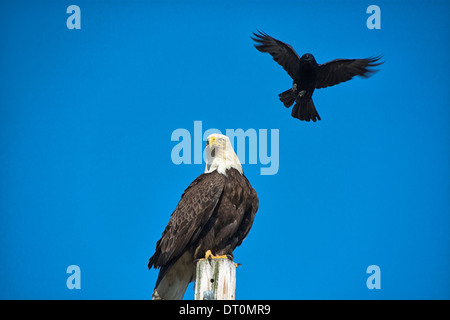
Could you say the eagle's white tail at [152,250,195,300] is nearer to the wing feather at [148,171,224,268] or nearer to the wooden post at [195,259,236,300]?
the wing feather at [148,171,224,268]

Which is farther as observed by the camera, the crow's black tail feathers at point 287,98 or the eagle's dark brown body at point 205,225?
the crow's black tail feathers at point 287,98

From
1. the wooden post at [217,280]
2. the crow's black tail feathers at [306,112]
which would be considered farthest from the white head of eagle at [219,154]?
the crow's black tail feathers at [306,112]

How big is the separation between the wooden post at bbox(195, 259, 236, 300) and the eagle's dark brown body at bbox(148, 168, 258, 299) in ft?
3.53

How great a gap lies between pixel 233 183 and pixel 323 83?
3253 mm

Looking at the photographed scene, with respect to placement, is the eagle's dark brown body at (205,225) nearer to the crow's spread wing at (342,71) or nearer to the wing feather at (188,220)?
the wing feather at (188,220)

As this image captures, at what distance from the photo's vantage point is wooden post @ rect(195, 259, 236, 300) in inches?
221

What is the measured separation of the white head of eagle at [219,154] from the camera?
7.52 metres

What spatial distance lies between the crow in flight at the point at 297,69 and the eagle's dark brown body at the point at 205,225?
110 inches

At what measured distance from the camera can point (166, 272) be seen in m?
6.96

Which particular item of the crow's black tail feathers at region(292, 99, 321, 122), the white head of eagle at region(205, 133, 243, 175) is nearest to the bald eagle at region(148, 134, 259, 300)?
the white head of eagle at region(205, 133, 243, 175)

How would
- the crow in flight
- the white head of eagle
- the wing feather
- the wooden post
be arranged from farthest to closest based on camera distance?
1. the crow in flight
2. the white head of eagle
3. the wing feather
4. the wooden post
